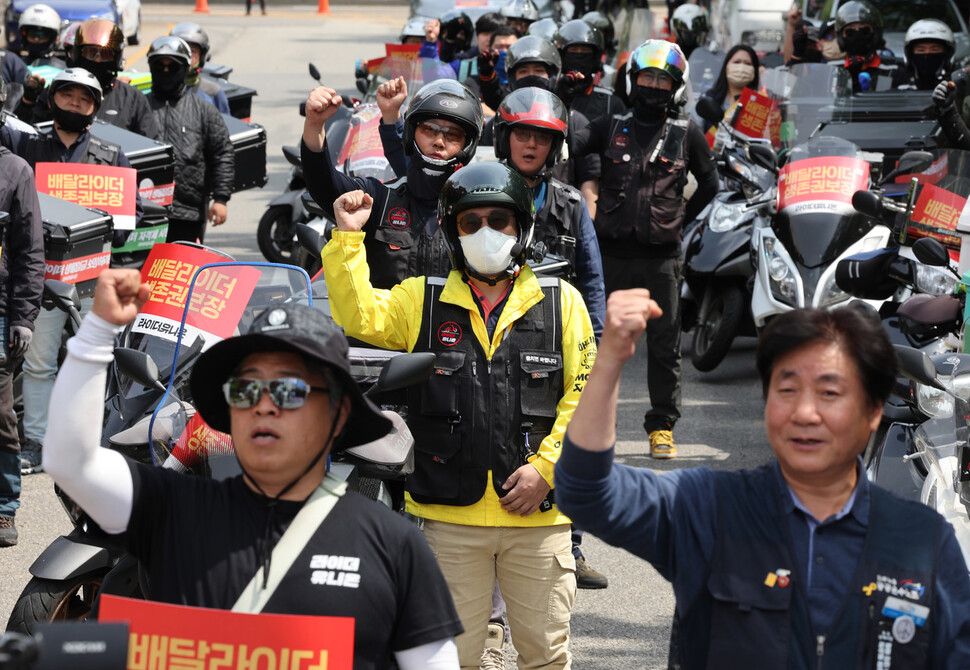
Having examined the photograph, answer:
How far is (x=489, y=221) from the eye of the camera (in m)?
4.28

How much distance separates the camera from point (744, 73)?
11.5 meters

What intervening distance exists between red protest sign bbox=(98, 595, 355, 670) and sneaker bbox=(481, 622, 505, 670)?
2.22 m

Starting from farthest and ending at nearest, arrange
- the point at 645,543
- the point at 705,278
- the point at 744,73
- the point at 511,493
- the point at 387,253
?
the point at 744,73 < the point at 705,278 < the point at 387,253 < the point at 511,493 < the point at 645,543

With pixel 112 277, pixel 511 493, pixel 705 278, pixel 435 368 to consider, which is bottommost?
pixel 705 278

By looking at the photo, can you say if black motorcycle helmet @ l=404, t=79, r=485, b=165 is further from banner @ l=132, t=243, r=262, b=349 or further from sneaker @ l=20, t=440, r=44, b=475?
sneaker @ l=20, t=440, r=44, b=475

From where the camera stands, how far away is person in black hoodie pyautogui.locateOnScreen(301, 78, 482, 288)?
5.20 m

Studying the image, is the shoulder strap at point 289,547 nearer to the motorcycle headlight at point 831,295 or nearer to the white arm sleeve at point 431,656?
the white arm sleeve at point 431,656

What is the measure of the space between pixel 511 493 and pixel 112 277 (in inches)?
72.8

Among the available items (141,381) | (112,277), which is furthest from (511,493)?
(112,277)

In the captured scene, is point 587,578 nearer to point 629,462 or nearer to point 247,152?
point 629,462

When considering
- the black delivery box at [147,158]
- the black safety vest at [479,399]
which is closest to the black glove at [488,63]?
the black delivery box at [147,158]

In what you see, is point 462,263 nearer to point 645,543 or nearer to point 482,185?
point 482,185

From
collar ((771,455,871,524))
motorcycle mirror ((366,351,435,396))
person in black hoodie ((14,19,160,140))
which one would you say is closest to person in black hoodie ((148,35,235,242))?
person in black hoodie ((14,19,160,140))

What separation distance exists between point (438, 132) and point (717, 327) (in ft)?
14.1
